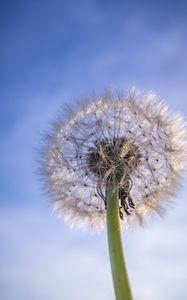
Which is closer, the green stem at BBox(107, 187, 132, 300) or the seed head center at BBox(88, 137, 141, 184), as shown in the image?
the green stem at BBox(107, 187, 132, 300)

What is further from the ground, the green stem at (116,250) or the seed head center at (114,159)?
the seed head center at (114,159)

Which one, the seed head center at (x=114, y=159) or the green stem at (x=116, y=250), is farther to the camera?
the seed head center at (x=114, y=159)

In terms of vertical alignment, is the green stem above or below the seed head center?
below
